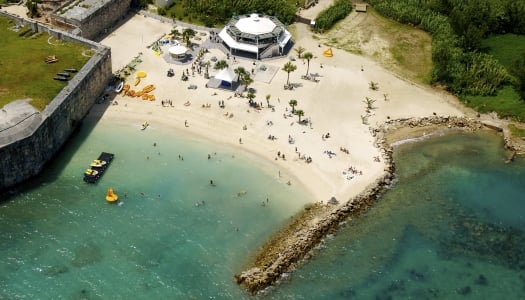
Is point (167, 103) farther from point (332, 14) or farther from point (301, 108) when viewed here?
point (332, 14)

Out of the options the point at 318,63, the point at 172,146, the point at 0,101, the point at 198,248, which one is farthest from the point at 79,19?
the point at 198,248

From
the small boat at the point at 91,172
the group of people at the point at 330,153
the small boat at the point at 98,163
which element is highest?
the group of people at the point at 330,153

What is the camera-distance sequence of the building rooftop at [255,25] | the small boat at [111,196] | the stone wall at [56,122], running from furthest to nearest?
the building rooftop at [255,25] → the small boat at [111,196] → the stone wall at [56,122]

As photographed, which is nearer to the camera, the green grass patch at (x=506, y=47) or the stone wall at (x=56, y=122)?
the stone wall at (x=56, y=122)

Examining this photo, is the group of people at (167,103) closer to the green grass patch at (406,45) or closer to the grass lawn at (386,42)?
the grass lawn at (386,42)

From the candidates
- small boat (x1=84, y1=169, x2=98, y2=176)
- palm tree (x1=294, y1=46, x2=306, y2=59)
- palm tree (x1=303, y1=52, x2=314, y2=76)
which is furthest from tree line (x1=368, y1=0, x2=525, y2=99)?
small boat (x1=84, y1=169, x2=98, y2=176)

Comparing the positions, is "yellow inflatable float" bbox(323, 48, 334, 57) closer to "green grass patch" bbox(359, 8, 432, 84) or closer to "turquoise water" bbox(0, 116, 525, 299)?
"green grass patch" bbox(359, 8, 432, 84)

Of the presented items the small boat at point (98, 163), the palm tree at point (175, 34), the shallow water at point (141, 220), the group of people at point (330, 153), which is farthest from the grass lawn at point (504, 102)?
the small boat at point (98, 163)
